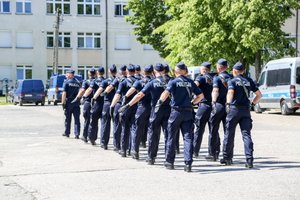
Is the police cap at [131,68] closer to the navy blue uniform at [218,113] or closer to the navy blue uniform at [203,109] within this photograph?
the navy blue uniform at [203,109]

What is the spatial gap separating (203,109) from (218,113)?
692 mm

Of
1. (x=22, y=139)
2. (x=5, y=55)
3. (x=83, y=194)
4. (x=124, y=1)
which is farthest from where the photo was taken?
(x=124, y=1)

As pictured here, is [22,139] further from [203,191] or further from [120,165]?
[203,191]

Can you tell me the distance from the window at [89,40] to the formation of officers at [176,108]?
48.6 m

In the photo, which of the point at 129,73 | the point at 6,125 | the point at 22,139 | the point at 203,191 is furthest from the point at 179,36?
the point at 203,191

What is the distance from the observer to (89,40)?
63.6 m

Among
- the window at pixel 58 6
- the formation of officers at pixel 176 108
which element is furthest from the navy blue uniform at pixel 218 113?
the window at pixel 58 6

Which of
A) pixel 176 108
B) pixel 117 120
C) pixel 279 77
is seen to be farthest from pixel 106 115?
pixel 279 77

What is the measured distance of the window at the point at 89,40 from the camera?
6331 centimetres

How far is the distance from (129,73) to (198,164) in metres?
2.82

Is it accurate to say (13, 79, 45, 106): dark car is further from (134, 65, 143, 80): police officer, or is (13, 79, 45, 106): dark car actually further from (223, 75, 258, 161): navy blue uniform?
(223, 75, 258, 161): navy blue uniform

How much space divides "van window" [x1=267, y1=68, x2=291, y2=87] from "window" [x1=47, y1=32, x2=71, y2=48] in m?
36.1

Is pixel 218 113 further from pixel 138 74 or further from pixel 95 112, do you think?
pixel 95 112

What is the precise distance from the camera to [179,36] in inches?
1479
